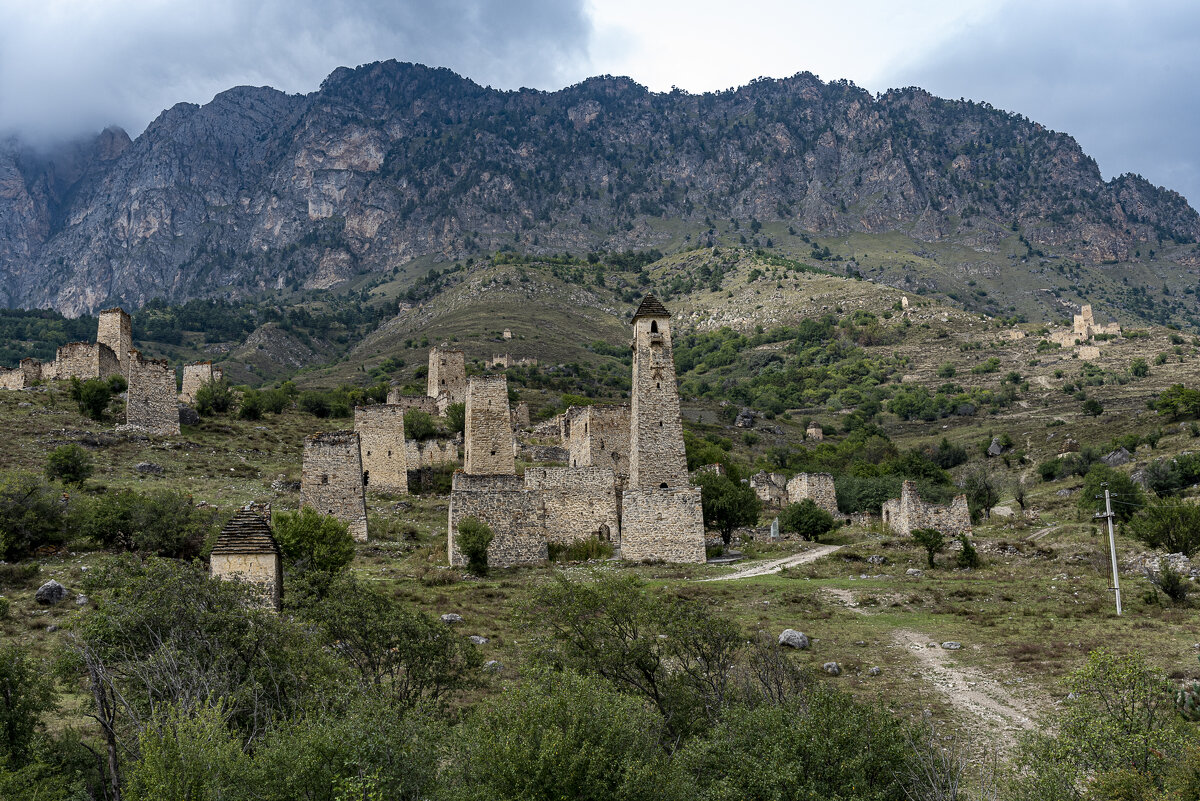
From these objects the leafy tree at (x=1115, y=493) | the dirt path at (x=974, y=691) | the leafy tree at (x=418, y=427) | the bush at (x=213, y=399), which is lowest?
the dirt path at (x=974, y=691)

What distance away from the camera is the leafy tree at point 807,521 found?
36.8 m

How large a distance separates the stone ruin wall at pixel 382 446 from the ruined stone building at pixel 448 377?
2251cm

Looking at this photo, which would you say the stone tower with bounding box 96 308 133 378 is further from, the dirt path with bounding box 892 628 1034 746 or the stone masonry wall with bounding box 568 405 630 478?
the dirt path with bounding box 892 628 1034 746

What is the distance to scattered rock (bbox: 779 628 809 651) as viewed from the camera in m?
18.3

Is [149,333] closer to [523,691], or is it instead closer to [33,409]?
[33,409]

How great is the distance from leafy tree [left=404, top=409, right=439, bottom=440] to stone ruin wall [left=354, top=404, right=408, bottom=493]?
10165 mm

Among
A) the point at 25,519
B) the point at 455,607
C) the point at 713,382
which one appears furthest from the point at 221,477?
the point at 713,382

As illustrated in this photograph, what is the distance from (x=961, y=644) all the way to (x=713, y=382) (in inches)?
4330

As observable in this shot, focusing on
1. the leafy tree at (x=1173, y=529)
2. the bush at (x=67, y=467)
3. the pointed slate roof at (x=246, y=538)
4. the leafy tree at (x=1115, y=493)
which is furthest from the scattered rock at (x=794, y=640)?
the bush at (x=67, y=467)

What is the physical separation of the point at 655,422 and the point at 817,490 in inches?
728

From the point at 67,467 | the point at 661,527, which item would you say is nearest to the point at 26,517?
the point at 67,467

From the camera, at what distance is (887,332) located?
13488 cm

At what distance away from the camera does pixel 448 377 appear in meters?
63.0

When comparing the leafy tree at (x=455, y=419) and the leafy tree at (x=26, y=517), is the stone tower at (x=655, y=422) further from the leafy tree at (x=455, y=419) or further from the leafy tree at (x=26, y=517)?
the leafy tree at (x=455, y=419)
